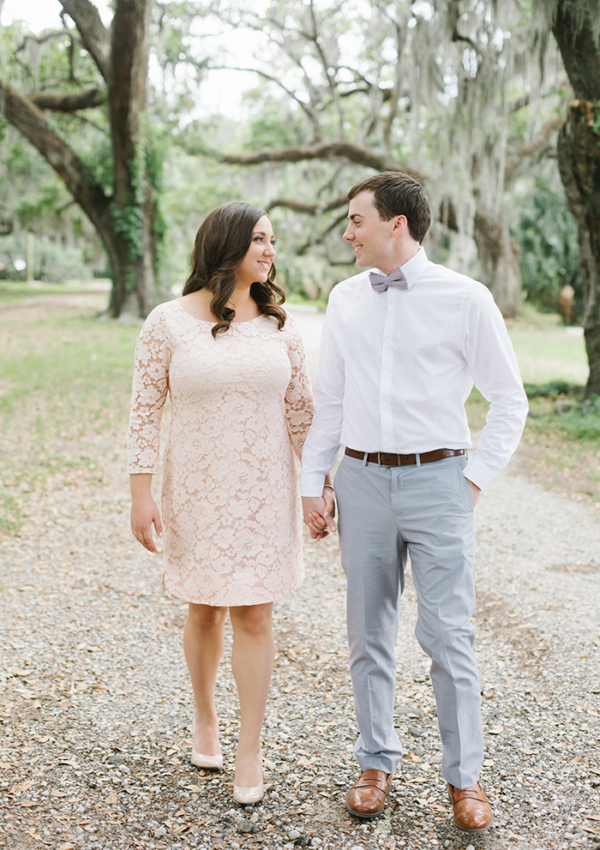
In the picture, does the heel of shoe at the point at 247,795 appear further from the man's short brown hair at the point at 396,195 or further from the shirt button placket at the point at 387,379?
the man's short brown hair at the point at 396,195

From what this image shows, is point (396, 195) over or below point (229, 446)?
over

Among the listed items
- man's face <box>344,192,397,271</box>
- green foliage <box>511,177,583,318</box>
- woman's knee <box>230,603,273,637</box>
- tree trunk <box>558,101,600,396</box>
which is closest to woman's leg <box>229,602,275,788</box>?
woman's knee <box>230,603,273,637</box>

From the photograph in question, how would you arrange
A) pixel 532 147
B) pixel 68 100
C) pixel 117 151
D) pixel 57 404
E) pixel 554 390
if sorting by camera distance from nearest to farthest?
pixel 57 404
pixel 554 390
pixel 117 151
pixel 68 100
pixel 532 147

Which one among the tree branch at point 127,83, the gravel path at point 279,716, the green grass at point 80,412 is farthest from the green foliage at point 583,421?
the tree branch at point 127,83

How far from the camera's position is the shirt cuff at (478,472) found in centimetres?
226

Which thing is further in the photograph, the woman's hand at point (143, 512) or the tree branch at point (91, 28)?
the tree branch at point (91, 28)

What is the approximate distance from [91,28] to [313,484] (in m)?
15.2

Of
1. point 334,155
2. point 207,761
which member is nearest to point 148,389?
point 207,761

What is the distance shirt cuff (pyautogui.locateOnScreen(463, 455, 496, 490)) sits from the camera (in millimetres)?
2256

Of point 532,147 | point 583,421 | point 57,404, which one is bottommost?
point 57,404

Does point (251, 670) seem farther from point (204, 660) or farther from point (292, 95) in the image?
point (292, 95)

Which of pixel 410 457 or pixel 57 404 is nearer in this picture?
pixel 410 457

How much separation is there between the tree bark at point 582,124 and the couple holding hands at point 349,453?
6619 millimetres

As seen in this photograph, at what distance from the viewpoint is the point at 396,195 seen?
7.32ft
